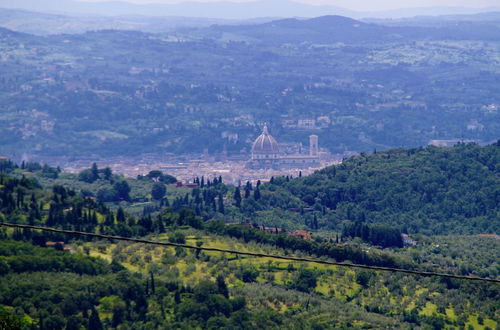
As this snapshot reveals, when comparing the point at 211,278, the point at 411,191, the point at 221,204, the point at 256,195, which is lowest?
the point at 411,191

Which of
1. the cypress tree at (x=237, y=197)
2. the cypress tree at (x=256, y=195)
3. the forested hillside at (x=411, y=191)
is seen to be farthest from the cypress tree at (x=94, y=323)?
the cypress tree at (x=256, y=195)

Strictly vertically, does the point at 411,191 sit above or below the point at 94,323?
below

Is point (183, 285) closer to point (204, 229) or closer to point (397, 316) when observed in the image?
point (397, 316)

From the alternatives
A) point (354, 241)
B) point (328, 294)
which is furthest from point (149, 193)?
point (328, 294)

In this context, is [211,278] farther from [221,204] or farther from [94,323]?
[221,204]

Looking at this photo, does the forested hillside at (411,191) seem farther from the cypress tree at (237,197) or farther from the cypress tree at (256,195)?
the cypress tree at (237,197)

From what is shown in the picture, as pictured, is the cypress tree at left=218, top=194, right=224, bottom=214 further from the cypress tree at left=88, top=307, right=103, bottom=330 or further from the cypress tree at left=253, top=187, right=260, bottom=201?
the cypress tree at left=88, top=307, right=103, bottom=330

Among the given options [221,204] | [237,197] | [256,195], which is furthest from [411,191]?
[221,204]

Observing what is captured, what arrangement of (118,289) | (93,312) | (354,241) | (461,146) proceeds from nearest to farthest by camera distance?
(93,312) → (118,289) → (354,241) → (461,146)

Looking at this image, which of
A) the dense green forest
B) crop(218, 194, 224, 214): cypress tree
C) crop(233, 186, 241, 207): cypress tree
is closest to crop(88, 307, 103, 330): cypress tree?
the dense green forest
